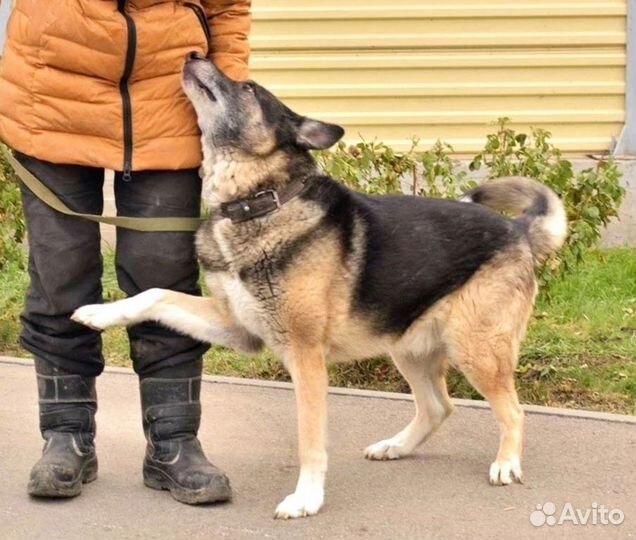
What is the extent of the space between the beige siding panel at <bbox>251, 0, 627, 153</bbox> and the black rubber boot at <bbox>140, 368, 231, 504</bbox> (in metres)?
4.18

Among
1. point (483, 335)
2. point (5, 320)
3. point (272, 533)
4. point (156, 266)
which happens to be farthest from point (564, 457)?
point (5, 320)

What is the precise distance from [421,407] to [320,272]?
0.88 metres

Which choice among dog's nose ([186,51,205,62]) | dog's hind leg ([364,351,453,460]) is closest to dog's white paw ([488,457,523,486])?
dog's hind leg ([364,351,453,460])

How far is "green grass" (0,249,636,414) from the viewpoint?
5.94 m

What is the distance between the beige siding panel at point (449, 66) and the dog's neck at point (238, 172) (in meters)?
4.07

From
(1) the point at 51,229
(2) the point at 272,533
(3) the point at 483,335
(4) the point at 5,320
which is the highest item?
(1) the point at 51,229

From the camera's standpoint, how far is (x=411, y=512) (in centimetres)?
445

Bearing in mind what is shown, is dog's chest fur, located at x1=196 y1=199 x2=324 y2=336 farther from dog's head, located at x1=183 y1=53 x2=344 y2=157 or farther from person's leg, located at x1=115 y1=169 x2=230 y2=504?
dog's head, located at x1=183 y1=53 x2=344 y2=157

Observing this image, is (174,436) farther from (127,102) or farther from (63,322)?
(127,102)

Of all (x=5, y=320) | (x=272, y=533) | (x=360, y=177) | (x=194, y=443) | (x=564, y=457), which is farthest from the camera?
(x=5, y=320)

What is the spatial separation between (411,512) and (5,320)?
3207 mm

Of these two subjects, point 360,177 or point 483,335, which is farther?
point 360,177

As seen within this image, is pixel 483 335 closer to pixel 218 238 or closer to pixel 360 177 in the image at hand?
pixel 218 238

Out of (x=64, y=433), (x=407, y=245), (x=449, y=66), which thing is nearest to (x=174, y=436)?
(x=64, y=433)
